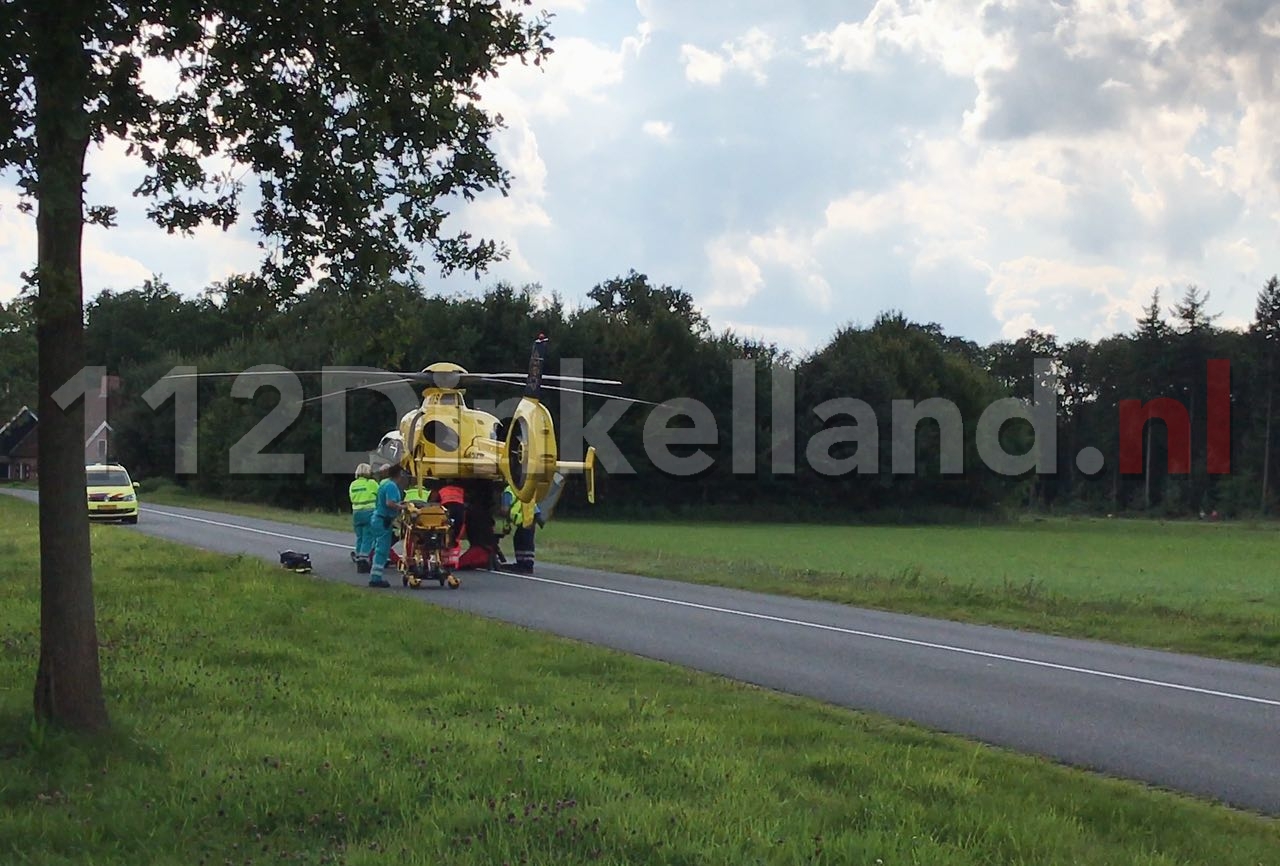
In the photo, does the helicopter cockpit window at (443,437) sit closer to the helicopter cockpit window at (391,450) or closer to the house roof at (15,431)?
the helicopter cockpit window at (391,450)

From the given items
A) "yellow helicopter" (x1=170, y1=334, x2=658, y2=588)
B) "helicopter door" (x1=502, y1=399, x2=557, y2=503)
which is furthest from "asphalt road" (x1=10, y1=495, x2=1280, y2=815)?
"helicopter door" (x1=502, y1=399, x2=557, y2=503)

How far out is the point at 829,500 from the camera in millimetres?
72375

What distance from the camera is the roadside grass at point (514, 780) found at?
242 inches

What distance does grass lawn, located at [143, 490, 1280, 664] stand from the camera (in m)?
19.8

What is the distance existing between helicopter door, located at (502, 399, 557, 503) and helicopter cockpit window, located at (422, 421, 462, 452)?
1.30 metres

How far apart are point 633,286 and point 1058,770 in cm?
9676

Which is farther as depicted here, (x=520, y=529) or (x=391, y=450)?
(x=391, y=450)

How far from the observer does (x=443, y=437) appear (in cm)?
2406

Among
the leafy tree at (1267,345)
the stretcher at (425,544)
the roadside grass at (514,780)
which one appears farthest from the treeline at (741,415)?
the roadside grass at (514,780)

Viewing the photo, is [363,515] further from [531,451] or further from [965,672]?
[965,672]

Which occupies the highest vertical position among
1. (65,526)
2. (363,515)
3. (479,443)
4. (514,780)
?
(479,443)

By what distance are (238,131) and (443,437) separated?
51.4 feet

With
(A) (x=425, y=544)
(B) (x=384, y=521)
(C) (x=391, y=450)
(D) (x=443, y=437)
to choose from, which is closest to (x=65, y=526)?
(B) (x=384, y=521)

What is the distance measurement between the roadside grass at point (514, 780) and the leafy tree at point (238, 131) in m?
1.19
